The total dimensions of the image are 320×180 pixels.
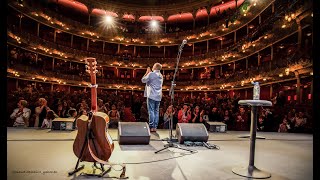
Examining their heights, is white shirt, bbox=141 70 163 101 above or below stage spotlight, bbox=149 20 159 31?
below

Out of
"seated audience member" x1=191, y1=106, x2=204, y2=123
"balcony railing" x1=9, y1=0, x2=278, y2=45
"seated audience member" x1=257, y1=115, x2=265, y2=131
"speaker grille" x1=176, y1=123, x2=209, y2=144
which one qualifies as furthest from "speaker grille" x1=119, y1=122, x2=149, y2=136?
"balcony railing" x1=9, y1=0, x2=278, y2=45

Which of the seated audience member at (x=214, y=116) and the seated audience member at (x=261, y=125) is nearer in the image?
the seated audience member at (x=261, y=125)

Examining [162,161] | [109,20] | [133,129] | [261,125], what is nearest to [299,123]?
[261,125]

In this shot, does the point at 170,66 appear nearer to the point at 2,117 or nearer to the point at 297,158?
the point at 297,158

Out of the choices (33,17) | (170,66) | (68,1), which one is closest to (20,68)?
(33,17)

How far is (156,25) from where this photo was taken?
101 ft

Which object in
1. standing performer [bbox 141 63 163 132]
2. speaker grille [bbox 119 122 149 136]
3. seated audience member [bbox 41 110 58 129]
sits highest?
standing performer [bbox 141 63 163 132]

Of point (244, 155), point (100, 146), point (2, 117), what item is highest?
Result: point (2, 117)

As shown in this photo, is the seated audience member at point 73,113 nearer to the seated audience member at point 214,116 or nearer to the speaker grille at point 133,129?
the speaker grille at point 133,129

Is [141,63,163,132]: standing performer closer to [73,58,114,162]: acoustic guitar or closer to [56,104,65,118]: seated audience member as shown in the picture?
[73,58,114,162]: acoustic guitar

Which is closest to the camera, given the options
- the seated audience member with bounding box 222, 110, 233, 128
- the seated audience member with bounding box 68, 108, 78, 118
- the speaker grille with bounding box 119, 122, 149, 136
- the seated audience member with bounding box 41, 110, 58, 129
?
the speaker grille with bounding box 119, 122, 149, 136

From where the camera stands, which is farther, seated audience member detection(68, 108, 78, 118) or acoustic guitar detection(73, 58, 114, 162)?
seated audience member detection(68, 108, 78, 118)

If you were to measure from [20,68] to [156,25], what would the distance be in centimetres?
1724

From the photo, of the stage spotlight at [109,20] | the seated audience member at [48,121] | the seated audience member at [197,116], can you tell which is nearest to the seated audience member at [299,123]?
the seated audience member at [197,116]
